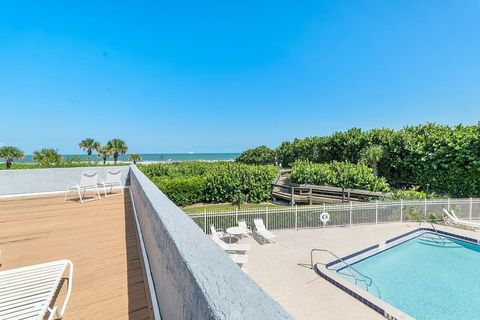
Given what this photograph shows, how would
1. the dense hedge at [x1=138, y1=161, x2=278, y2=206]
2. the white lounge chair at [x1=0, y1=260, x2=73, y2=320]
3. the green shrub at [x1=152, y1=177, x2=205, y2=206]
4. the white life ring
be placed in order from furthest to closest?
the dense hedge at [x1=138, y1=161, x2=278, y2=206] < the green shrub at [x1=152, y1=177, x2=205, y2=206] < the white life ring < the white lounge chair at [x1=0, y1=260, x2=73, y2=320]

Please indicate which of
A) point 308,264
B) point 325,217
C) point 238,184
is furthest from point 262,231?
point 238,184

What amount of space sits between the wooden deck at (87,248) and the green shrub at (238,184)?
36.6 ft

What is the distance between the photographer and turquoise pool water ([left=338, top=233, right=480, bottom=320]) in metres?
6.40

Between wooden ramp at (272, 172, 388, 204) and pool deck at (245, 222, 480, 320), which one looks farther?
wooden ramp at (272, 172, 388, 204)

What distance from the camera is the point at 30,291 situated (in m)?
1.88

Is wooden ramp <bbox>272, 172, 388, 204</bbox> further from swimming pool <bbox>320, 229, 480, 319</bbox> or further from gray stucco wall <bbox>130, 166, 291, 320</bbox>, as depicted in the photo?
gray stucco wall <bbox>130, 166, 291, 320</bbox>

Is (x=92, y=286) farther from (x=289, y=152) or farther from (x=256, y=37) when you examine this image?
(x=289, y=152)

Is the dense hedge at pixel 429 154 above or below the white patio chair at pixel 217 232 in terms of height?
above

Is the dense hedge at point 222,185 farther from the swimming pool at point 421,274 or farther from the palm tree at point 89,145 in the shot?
the palm tree at point 89,145

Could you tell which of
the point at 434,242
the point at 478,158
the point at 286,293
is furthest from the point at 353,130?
the point at 286,293

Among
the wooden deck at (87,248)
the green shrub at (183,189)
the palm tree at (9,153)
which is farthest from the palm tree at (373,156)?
the palm tree at (9,153)

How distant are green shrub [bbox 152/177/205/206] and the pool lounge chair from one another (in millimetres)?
14505

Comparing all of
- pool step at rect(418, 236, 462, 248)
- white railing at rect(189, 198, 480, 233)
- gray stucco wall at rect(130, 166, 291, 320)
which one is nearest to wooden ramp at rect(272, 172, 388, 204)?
white railing at rect(189, 198, 480, 233)

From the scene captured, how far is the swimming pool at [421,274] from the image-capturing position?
6352mm
